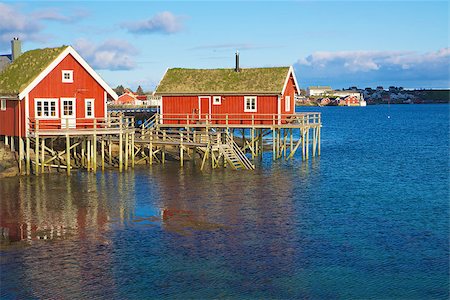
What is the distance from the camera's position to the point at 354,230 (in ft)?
81.7

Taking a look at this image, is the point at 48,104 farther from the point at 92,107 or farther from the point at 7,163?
the point at 7,163

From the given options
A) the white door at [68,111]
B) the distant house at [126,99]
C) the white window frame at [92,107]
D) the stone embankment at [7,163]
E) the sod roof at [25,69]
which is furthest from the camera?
the distant house at [126,99]

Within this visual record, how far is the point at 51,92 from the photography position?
123ft

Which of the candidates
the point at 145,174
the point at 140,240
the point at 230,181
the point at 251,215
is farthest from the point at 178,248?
the point at 145,174

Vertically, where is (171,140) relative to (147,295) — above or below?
above

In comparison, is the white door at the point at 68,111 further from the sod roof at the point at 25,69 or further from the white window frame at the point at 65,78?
the sod roof at the point at 25,69

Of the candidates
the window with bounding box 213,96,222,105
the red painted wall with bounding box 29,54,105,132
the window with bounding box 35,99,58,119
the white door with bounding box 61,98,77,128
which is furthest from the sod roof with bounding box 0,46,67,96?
the window with bounding box 213,96,222,105

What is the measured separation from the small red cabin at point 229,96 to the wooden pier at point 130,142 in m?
0.12

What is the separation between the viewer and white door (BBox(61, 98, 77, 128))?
37531 millimetres

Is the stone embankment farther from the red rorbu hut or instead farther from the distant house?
the distant house

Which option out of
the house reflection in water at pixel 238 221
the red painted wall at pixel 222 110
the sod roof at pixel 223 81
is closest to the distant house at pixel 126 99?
the sod roof at pixel 223 81

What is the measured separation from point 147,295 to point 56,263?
4.05 m

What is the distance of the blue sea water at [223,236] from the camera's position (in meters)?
18.4

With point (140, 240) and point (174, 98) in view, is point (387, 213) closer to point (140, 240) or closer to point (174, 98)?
point (140, 240)
